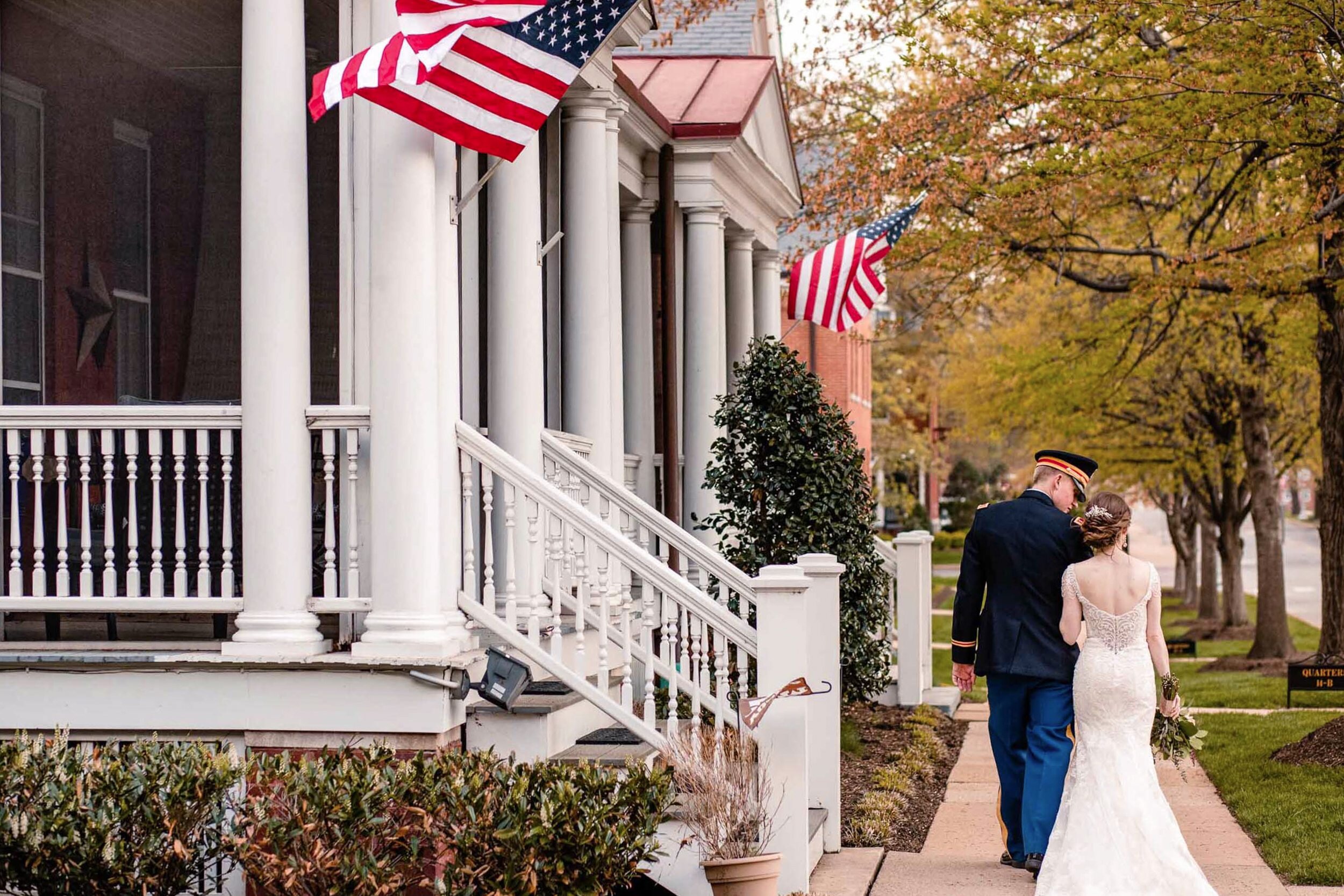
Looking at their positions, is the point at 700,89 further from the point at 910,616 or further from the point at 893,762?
the point at 893,762

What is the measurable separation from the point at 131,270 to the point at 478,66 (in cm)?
239

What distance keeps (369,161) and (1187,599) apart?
32.4 metres

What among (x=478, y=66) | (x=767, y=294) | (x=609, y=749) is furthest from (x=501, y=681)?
(x=767, y=294)

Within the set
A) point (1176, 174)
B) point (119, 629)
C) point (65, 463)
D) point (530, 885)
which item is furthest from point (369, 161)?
point (1176, 174)

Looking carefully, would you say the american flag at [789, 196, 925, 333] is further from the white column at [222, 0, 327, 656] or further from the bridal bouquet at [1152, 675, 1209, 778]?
the white column at [222, 0, 327, 656]

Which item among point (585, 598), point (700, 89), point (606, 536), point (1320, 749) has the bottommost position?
point (1320, 749)

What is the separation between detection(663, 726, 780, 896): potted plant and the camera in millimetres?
6805

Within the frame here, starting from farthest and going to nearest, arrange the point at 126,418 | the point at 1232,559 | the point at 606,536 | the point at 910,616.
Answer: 1. the point at 1232,559
2. the point at 910,616
3. the point at 606,536
4. the point at 126,418

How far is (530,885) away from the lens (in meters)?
6.02

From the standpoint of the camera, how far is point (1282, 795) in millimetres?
10078

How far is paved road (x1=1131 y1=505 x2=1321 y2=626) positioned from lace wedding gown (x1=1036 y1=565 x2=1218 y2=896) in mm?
10335

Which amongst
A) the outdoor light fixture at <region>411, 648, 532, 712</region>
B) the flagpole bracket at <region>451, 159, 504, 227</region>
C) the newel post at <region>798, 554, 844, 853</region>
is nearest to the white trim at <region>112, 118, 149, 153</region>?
the flagpole bracket at <region>451, 159, 504, 227</region>

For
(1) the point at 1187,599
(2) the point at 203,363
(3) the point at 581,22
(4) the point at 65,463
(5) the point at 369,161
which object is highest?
→ (3) the point at 581,22

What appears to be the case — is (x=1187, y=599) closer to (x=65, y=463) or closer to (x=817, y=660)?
(x=817, y=660)
